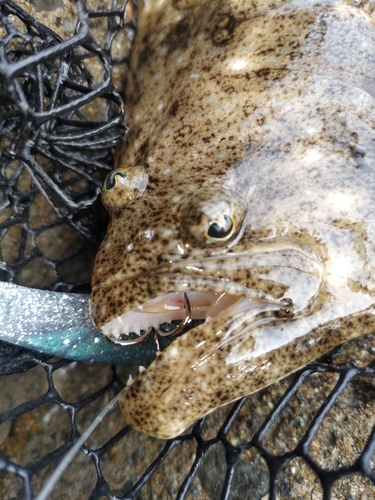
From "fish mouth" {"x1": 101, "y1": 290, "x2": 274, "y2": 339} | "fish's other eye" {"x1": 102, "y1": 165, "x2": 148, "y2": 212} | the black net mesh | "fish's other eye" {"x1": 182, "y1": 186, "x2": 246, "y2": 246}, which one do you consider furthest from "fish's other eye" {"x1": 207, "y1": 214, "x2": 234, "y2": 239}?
the black net mesh

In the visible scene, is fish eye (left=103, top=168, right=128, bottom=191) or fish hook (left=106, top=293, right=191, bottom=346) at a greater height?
fish eye (left=103, top=168, right=128, bottom=191)

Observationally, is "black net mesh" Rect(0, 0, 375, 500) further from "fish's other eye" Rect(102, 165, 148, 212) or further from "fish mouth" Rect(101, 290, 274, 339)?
"fish mouth" Rect(101, 290, 274, 339)

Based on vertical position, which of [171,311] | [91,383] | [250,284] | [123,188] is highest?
[123,188]

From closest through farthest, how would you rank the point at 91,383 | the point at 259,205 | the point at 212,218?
the point at 212,218 < the point at 259,205 < the point at 91,383

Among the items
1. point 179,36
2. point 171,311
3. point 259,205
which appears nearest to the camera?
point 259,205

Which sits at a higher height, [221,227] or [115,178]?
[115,178]

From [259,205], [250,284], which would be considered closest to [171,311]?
[250,284]

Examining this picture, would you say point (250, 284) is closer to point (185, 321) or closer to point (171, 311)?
point (185, 321)

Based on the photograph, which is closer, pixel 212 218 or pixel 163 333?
pixel 212 218
